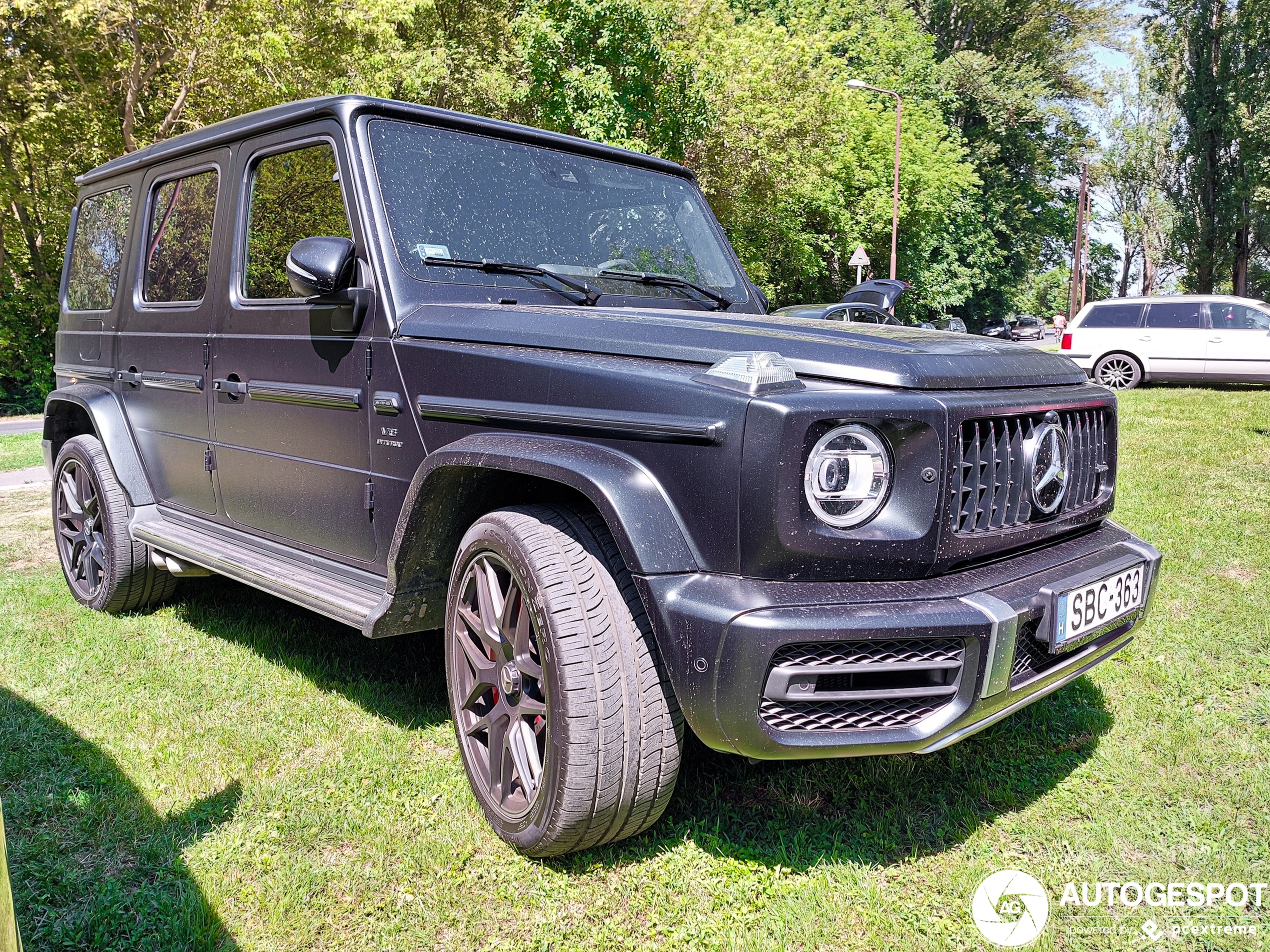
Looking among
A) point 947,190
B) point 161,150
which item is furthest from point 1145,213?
point 161,150

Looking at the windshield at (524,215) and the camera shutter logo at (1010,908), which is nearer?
the camera shutter logo at (1010,908)

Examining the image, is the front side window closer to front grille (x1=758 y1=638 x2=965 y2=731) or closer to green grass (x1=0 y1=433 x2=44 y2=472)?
front grille (x1=758 y1=638 x2=965 y2=731)

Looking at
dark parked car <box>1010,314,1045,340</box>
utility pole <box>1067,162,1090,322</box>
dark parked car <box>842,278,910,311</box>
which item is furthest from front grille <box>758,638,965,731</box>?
dark parked car <box>1010,314,1045,340</box>

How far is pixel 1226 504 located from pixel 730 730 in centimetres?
585

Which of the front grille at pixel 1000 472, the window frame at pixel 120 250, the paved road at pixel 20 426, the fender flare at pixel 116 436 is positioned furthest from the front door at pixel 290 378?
the paved road at pixel 20 426

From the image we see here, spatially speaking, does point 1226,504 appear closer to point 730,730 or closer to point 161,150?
point 730,730

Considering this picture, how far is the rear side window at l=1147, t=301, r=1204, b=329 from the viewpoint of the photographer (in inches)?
593

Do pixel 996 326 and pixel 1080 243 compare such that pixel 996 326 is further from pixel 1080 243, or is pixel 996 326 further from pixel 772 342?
pixel 772 342

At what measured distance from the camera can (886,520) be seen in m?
2.26

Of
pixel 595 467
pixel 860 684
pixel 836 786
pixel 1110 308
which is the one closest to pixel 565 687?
pixel 595 467

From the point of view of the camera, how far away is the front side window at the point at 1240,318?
14758mm

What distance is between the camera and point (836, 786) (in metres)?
3.04

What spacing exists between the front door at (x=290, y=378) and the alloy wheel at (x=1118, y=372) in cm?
1455

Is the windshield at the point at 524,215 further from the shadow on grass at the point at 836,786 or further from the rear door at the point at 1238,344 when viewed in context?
the rear door at the point at 1238,344
